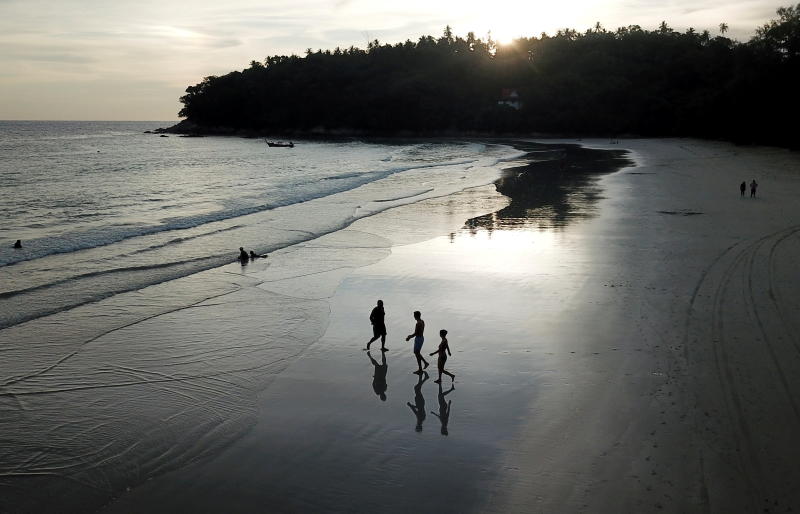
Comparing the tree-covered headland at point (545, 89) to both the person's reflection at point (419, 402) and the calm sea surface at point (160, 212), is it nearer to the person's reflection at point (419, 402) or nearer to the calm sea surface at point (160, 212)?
the calm sea surface at point (160, 212)

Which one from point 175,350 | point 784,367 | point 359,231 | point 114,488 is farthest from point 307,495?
point 359,231

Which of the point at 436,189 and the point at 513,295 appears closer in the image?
the point at 513,295

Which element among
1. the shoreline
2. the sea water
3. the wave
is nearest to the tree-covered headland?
the sea water

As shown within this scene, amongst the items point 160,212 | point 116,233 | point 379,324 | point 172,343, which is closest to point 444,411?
point 379,324

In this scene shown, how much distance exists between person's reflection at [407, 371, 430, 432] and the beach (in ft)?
0.21

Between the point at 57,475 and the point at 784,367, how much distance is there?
12.5 metres

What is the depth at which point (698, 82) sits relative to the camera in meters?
110

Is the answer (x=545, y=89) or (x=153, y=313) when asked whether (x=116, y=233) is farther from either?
(x=545, y=89)

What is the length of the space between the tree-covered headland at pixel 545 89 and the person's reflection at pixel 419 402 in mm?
67744

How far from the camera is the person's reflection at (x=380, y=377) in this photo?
11.6 m

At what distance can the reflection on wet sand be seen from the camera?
2938 cm

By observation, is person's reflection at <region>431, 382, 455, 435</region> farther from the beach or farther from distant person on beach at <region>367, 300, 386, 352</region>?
distant person on beach at <region>367, 300, 386, 352</region>

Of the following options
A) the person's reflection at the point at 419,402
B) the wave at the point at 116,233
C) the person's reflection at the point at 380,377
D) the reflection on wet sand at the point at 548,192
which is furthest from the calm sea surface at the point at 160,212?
the person's reflection at the point at 419,402

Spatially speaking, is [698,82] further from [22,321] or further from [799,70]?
[22,321]
